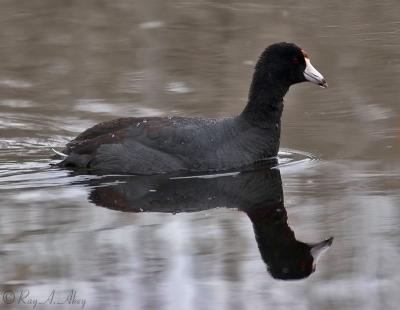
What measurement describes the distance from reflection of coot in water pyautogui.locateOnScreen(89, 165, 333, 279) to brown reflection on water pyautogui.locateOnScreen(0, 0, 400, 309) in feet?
0.32

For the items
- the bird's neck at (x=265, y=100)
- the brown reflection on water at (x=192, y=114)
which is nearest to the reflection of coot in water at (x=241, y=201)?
the brown reflection on water at (x=192, y=114)

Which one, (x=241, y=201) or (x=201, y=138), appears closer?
(x=241, y=201)

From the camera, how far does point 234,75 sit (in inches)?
412

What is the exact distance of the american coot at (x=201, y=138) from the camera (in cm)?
780

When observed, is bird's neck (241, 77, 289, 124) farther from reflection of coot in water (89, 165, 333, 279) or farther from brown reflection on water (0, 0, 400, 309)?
reflection of coot in water (89, 165, 333, 279)

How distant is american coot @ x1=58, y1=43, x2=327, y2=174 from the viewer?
7805 mm

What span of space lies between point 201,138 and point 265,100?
2.37ft

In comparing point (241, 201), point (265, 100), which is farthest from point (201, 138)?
point (241, 201)

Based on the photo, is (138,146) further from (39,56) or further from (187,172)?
(39,56)

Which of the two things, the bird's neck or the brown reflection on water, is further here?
the bird's neck

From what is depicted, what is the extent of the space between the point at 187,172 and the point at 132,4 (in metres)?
6.38

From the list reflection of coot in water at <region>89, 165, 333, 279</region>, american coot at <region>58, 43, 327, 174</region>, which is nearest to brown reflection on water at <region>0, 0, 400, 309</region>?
reflection of coot in water at <region>89, 165, 333, 279</region>

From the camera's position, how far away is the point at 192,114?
30.6ft

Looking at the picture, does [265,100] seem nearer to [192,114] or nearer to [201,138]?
[201,138]
